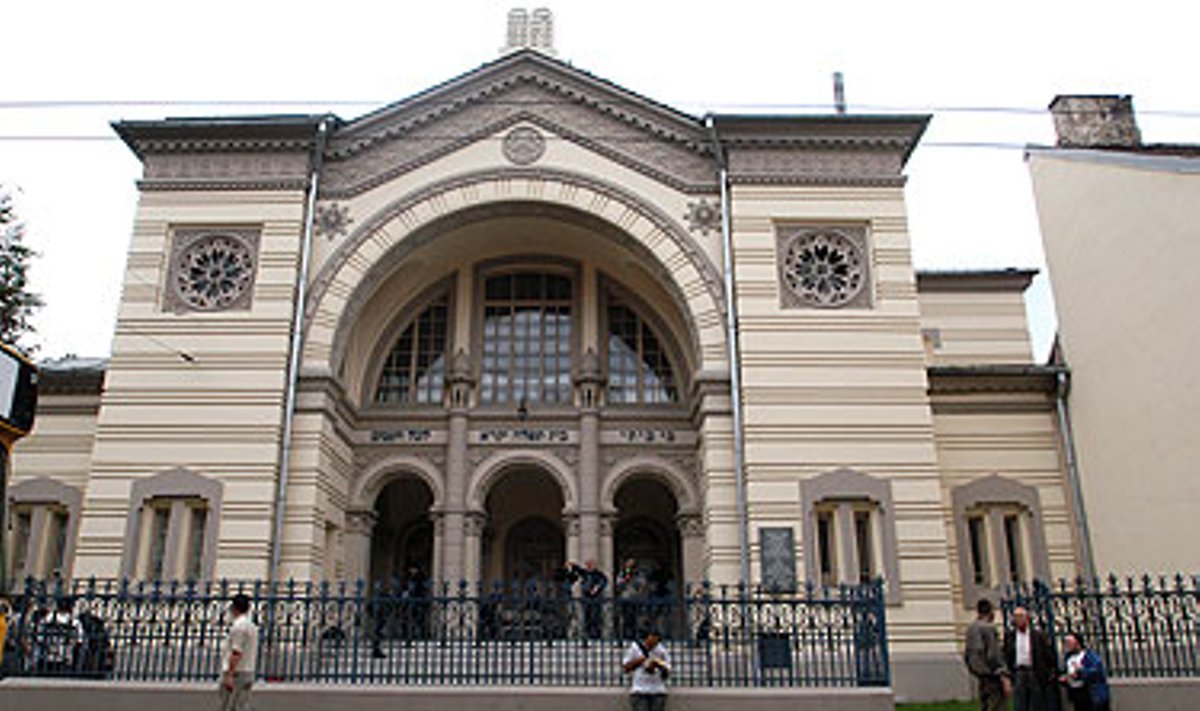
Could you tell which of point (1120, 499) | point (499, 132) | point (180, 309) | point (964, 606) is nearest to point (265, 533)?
point (180, 309)

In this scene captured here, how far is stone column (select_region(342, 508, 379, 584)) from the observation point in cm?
2025

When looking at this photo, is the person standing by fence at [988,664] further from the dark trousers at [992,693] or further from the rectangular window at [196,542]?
the rectangular window at [196,542]

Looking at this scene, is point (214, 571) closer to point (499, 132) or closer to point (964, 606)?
point (499, 132)

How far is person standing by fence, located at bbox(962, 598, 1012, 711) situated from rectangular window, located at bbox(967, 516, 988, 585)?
847 cm

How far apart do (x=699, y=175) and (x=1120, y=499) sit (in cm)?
1038

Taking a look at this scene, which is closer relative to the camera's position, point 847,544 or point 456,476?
point 847,544

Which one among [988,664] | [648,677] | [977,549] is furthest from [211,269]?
[977,549]

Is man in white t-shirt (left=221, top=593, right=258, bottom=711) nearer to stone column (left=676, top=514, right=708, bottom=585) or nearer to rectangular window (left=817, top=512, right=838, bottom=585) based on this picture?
rectangular window (left=817, top=512, right=838, bottom=585)

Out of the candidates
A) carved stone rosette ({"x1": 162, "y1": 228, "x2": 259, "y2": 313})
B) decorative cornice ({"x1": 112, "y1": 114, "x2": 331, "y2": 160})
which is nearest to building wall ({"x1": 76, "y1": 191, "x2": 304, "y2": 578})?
carved stone rosette ({"x1": 162, "y1": 228, "x2": 259, "y2": 313})

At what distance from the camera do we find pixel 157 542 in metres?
18.0

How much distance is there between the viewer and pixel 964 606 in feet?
62.5

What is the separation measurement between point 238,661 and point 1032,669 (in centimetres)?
906

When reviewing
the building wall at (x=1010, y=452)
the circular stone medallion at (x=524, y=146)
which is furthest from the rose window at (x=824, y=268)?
the circular stone medallion at (x=524, y=146)

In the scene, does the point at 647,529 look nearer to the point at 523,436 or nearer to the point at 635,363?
the point at 635,363
